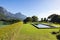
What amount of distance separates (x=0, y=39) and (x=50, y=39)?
18.9ft

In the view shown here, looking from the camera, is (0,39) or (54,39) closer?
(0,39)

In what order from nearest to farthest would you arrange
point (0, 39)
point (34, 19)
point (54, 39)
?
point (0, 39) → point (54, 39) → point (34, 19)

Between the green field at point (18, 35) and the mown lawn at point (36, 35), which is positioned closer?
the green field at point (18, 35)

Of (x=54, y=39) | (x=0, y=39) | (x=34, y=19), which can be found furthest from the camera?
(x=34, y=19)

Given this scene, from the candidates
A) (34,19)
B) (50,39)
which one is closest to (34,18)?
(34,19)

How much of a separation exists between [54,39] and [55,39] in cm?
8

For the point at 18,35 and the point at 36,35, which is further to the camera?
the point at 36,35

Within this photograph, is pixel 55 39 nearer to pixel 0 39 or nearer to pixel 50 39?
pixel 50 39

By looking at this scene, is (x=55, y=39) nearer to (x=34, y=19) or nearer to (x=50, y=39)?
(x=50, y=39)

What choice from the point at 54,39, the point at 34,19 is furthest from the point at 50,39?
the point at 34,19

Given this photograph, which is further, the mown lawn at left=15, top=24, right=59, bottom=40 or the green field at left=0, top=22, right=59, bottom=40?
the mown lawn at left=15, top=24, right=59, bottom=40

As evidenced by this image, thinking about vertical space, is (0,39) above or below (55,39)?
above

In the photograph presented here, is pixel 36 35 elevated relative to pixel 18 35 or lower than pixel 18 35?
lower

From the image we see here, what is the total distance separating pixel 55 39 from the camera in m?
9.65
